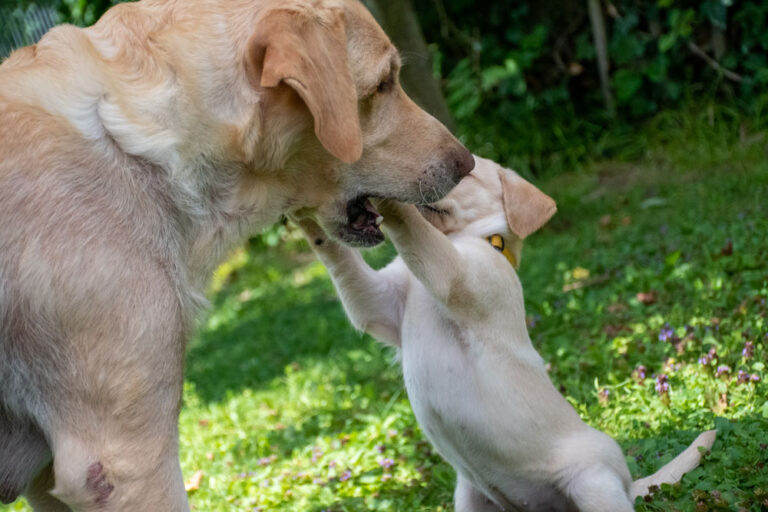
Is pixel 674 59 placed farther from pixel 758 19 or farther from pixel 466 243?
pixel 466 243

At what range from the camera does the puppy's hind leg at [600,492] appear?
10.8 ft

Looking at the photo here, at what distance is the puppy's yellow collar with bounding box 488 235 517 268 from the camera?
385 cm

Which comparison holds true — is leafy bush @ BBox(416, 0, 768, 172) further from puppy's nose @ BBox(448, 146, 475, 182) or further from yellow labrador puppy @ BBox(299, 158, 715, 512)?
puppy's nose @ BBox(448, 146, 475, 182)

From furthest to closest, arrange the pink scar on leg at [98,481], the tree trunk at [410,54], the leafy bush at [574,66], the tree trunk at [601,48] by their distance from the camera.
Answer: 1. the tree trunk at [601,48]
2. the leafy bush at [574,66]
3. the tree trunk at [410,54]
4. the pink scar on leg at [98,481]

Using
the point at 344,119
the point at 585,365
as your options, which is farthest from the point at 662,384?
the point at 344,119

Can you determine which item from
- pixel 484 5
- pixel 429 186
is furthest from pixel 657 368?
pixel 484 5

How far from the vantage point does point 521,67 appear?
10.5m

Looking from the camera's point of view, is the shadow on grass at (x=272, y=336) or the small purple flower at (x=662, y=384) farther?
the shadow on grass at (x=272, y=336)

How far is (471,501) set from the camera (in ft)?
12.4

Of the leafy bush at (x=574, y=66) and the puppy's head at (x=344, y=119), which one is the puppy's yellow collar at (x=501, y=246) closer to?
the puppy's head at (x=344, y=119)

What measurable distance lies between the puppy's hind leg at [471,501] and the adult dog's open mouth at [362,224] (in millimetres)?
1139

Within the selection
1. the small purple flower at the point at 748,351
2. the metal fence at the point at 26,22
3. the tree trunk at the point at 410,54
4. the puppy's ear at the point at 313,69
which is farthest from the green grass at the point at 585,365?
the metal fence at the point at 26,22

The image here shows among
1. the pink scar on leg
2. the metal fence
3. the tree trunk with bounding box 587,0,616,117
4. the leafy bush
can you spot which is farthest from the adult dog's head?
the tree trunk with bounding box 587,0,616,117

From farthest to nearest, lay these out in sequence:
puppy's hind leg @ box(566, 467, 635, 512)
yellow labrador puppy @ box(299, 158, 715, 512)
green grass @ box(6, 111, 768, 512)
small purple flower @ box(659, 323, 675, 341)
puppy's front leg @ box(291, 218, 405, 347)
A: small purple flower @ box(659, 323, 675, 341), green grass @ box(6, 111, 768, 512), puppy's front leg @ box(291, 218, 405, 347), yellow labrador puppy @ box(299, 158, 715, 512), puppy's hind leg @ box(566, 467, 635, 512)
